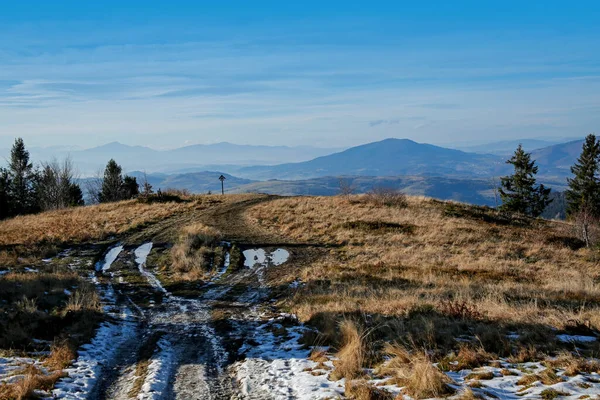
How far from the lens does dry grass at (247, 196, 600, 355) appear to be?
382 inches

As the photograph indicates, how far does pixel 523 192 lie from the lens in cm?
6162

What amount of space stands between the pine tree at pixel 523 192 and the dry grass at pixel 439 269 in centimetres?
2367

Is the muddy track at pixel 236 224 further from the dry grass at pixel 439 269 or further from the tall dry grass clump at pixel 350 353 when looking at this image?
the tall dry grass clump at pixel 350 353

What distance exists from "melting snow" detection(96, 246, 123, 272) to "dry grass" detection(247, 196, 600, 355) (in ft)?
30.2

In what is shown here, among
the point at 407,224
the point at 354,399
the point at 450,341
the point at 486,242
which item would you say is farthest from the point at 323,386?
the point at 407,224

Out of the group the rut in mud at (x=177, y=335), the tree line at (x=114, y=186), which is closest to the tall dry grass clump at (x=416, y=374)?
the rut in mud at (x=177, y=335)

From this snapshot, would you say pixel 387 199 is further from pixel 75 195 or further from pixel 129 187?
pixel 75 195

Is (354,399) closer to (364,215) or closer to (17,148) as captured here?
(364,215)

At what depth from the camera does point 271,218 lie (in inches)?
1299

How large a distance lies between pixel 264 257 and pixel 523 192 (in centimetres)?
5261

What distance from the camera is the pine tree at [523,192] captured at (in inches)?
2406

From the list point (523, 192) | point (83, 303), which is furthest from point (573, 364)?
point (523, 192)

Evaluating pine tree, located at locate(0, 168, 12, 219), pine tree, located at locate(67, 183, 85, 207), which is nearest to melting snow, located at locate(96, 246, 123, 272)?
pine tree, located at locate(0, 168, 12, 219)

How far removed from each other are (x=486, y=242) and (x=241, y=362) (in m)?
21.9
